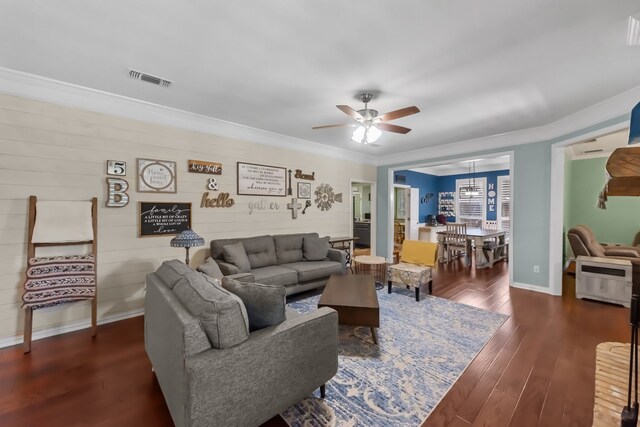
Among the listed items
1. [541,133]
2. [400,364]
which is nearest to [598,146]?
[541,133]

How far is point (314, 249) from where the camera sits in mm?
4742

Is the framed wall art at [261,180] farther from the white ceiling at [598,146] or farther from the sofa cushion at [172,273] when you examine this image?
the white ceiling at [598,146]

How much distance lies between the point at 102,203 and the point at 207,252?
146 centimetres

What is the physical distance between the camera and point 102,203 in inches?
128

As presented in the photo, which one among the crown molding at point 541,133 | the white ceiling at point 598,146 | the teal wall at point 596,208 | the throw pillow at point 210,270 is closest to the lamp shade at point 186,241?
the throw pillow at point 210,270

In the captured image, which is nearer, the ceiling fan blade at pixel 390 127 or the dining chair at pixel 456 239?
the ceiling fan blade at pixel 390 127

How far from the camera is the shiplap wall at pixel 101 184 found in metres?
2.76

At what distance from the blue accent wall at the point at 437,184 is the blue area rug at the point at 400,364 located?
5303mm

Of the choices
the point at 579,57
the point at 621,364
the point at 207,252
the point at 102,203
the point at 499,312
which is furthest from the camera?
the point at 207,252

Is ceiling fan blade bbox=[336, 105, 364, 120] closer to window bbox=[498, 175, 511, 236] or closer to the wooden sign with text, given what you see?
the wooden sign with text

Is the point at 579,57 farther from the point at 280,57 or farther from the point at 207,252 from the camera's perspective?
the point at 207,252

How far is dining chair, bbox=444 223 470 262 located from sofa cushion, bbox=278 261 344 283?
3393 millimetres

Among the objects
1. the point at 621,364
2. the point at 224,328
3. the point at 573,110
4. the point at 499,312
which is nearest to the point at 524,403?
the point at 621,364

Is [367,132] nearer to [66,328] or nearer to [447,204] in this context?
[66,328]
